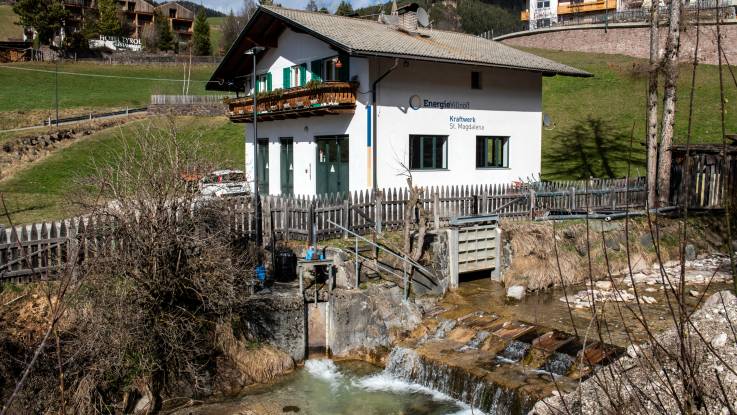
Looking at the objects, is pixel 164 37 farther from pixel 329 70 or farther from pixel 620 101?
pixel 329 70

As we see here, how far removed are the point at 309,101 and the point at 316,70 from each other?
228cm

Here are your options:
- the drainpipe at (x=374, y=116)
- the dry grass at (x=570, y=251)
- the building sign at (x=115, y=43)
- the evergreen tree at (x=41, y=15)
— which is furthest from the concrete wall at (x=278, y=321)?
the building sign at (x=115, y=43)

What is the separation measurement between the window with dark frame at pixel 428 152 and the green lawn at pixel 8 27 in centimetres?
8215

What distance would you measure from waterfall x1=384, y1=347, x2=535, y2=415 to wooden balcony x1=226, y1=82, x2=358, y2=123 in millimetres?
10172

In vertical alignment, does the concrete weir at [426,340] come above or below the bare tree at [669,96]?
below

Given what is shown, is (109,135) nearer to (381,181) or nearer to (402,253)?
(381,181)

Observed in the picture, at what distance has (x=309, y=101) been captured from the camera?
22.0 m

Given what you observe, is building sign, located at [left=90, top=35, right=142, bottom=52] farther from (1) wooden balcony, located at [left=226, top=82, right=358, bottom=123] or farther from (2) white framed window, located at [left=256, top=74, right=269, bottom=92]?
(1) wooden balcony, located at [left=226, top=82, right=358, bottom=123]

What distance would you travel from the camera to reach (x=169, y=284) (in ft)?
38.1

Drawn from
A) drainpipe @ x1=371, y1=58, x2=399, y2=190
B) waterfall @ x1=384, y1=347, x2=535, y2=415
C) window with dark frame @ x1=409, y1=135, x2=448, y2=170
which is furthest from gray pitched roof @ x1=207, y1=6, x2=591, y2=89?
waterfall @ x1=384, y1=347, x2=535, y2=415

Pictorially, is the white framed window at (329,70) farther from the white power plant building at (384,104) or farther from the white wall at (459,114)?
the white wall at (459,114)

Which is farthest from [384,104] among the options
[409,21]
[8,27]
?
[8,27]

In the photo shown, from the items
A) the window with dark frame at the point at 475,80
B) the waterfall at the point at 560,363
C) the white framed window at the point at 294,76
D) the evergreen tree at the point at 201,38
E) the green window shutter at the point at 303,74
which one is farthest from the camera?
the evergreen tree at the point at 201,38

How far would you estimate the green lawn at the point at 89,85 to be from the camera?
5269 cm
